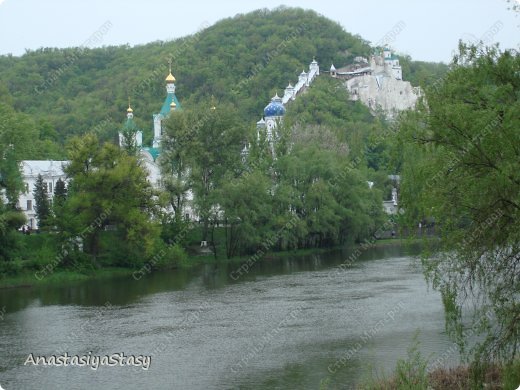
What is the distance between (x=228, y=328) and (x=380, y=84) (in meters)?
63.4

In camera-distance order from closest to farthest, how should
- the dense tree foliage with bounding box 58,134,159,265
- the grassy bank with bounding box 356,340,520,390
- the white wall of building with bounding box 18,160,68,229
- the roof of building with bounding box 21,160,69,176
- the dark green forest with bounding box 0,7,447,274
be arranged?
the grassy bank with bounding box 356,340,520,390
the dense tree foliage with bounding box 58,134,159,265
the dark green forest with bounding box 0,7,447,274
the white wall of building with bounding box 18,160,68,229
the roof of building with bounding box 21,160,69,176

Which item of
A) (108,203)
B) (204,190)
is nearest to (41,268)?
(108,203)

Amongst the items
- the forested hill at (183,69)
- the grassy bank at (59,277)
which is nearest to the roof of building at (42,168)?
the grassy bank at (59,277)

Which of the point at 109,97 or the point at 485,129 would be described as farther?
the point at 109,97

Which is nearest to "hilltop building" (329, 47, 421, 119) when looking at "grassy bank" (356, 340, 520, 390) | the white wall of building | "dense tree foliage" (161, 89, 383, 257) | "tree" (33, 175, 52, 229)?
"dense tree foliage" (161, 89, 383, 257)

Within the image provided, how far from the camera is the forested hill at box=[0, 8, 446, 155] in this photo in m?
75.2

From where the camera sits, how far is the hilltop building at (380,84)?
78.9 metres

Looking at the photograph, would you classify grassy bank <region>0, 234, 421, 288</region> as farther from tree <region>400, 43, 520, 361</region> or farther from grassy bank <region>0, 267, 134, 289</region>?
tree <region>400, 43, 520, 361</region>

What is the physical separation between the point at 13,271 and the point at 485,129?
21.2 m

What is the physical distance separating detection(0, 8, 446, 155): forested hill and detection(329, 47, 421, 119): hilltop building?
5.70m

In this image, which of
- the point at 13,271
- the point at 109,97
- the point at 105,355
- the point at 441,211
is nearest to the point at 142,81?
the point at 109,97

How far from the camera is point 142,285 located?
28266 millimetres

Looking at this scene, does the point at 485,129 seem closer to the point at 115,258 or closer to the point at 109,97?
the point at 115,258

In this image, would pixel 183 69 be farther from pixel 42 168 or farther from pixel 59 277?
pixel 59 277
